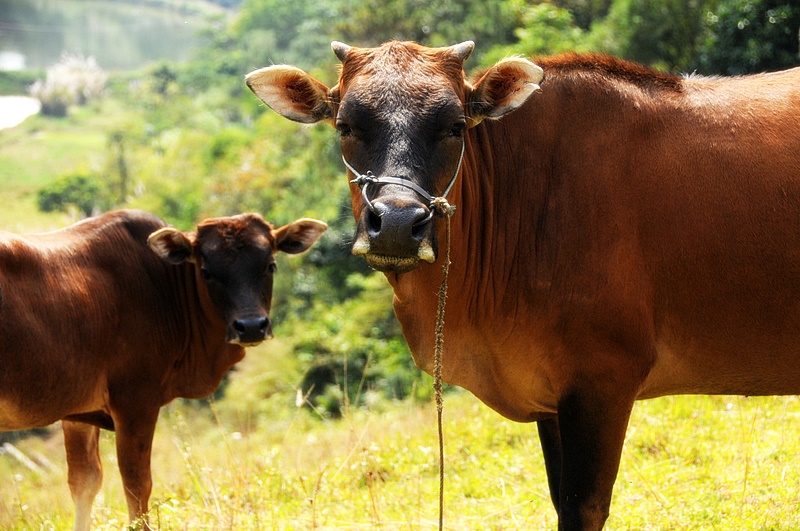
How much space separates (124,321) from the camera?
6.88 metres

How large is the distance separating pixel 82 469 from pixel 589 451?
442cm

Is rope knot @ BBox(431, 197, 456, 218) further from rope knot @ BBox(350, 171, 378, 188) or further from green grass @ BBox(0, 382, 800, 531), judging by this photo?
green grass @ BBox(0, 382, 800, 531)

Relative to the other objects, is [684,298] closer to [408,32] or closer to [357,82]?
[357,82]

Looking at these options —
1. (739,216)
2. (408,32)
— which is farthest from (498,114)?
(408,32)

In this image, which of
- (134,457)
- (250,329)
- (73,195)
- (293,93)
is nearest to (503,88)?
(293,93)

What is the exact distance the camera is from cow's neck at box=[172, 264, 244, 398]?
7340mm

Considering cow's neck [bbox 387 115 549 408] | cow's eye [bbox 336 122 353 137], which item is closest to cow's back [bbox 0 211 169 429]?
cow's neck [bbox 387 115 549 408]

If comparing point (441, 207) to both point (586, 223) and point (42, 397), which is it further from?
point (42, 397)

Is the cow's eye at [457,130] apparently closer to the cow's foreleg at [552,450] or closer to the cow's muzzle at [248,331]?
the cow's foreleg at [552,450]

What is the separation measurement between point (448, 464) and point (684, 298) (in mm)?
3739

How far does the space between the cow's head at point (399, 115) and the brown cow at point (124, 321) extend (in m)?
2.72

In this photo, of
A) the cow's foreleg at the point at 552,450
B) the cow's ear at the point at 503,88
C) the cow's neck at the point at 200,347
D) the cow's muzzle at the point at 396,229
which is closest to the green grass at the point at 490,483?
the cow's neck at the point at 200,347

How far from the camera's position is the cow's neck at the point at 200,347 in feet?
24.1

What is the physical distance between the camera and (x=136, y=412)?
663cm
